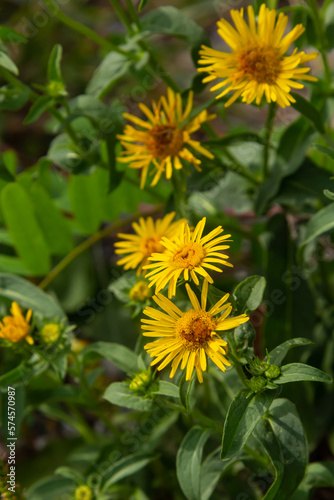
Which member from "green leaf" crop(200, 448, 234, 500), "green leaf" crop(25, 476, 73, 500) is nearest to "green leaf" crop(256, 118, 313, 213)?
"green leaf" crop(200, 448, 234, 500)

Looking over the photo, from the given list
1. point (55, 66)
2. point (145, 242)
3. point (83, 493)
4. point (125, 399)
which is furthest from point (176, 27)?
point (83, 493)

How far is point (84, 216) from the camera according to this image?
186 centimetres

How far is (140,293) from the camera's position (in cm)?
120

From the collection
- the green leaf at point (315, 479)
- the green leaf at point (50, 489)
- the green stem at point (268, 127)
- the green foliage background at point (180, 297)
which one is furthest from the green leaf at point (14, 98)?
the green leaf at point (315, 479)

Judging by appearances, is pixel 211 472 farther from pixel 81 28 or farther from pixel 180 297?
pixel 81 28

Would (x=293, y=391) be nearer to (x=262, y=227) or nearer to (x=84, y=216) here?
(x=262, y=227)

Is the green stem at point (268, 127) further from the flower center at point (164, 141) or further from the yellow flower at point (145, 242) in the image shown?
the yellow flower at point (145, 242)

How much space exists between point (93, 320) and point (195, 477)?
1.01 meters

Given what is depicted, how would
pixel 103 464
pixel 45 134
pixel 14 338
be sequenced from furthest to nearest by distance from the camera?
pixel 45 134 → pixel 103 464 → pixel 14 338

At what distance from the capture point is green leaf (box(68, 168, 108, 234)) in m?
1.79

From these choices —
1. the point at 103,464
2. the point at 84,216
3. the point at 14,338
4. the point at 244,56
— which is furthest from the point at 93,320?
the point at 244,56

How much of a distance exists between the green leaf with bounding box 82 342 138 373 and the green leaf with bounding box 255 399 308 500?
0.34 meters

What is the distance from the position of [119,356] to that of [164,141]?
53 centimetres

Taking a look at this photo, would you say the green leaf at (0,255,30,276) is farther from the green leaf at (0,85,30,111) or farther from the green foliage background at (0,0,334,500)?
the green leaf at (0,85,30,111)
